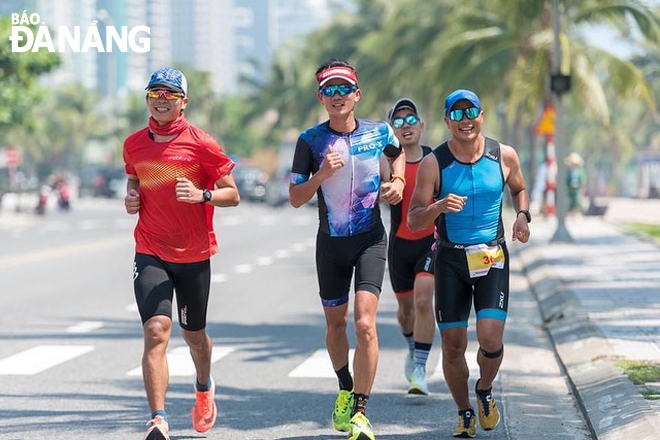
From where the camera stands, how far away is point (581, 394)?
9633 millimetres

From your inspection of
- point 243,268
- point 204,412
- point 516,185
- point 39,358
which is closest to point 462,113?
point 516,185

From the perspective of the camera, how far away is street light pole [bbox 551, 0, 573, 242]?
88.2 ft

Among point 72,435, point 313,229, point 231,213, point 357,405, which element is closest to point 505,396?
point 357,405

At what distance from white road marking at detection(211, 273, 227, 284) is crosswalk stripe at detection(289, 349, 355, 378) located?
879 cm

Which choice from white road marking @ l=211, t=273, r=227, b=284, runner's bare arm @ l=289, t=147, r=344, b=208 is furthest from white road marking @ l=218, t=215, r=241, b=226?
runner's bare arm @ l=289, t=147, r=344, b=208

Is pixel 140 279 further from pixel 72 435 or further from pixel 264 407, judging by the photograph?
pixel 264 407

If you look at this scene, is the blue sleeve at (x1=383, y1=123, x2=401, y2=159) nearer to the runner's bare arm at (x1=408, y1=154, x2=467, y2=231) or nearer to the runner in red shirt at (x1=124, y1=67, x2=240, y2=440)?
the runner's bare arm at (x1=408, y1=154, x2=467, y2=231)

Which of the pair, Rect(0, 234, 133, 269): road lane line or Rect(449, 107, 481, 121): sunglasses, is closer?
Rect(449, 107, 481, 121): sunglasses

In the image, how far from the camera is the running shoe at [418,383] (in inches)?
381

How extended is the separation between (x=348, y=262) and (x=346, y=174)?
0.49 m

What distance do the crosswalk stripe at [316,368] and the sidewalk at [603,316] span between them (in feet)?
5.90

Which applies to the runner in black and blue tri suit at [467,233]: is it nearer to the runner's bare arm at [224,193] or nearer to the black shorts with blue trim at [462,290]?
the black shorts with blue trim at [462,290]

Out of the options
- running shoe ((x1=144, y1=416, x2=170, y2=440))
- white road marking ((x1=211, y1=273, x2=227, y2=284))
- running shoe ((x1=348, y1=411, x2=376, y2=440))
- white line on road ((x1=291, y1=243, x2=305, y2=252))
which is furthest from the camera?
white line on road ((x1=291, y1=243, x2=305, y2=252))

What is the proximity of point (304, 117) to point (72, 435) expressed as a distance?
72.7 m
